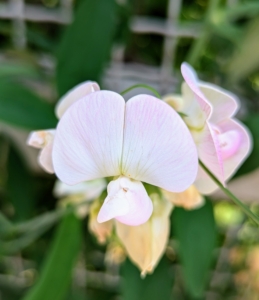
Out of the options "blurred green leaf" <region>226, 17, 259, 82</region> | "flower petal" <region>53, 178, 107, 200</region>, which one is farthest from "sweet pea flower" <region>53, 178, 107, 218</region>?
"blurred green leaf" <region>226, 17, 259, 82</region>

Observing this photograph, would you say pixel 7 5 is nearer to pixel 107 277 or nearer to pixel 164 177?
pixel 164 177

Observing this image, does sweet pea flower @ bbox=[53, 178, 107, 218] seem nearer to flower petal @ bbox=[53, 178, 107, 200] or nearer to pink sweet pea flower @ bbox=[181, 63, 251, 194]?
flower petal @ bbox=[53, 178, 107, 200]

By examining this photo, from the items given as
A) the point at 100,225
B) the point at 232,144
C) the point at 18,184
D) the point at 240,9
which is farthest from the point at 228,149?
the point at 18,184

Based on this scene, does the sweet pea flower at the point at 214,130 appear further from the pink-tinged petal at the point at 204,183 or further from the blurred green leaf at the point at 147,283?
the blurred green leaf at the point at 147,283

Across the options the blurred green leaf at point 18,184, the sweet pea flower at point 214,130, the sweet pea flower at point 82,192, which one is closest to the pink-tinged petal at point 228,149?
the sweet pea flower at point 214,130

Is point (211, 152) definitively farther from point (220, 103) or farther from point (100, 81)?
point (100, 81)

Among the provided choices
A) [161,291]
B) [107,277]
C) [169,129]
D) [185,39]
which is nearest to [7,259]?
[107,277]
